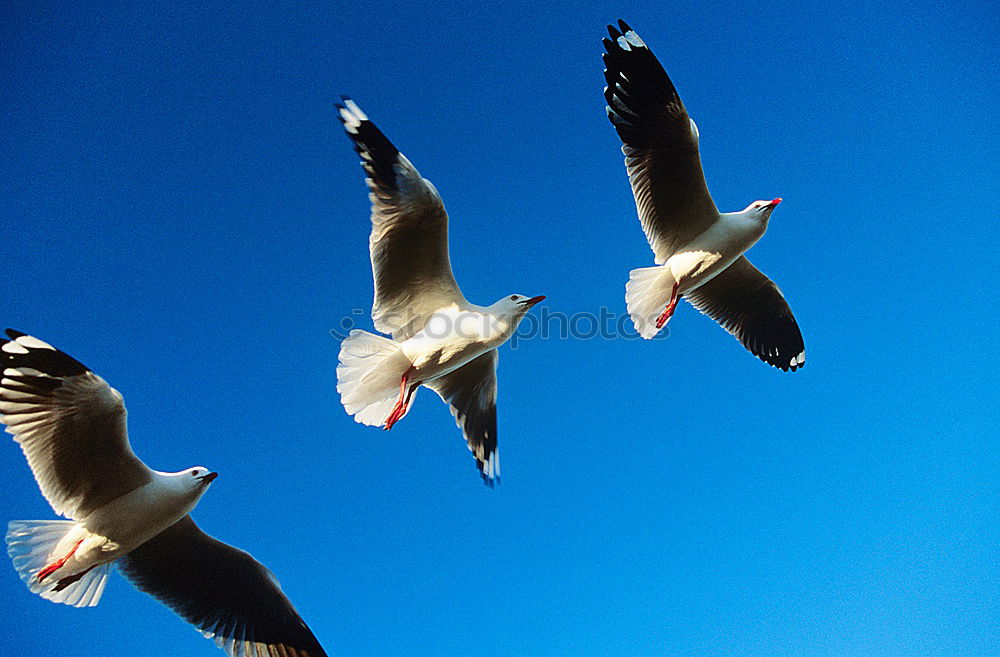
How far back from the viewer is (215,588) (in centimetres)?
559

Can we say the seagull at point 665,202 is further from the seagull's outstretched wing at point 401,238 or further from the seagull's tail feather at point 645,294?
the seagull's outstretched wing at point 401,238

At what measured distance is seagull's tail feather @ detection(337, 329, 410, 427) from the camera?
548 cm

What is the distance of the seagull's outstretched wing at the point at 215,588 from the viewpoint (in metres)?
5.51

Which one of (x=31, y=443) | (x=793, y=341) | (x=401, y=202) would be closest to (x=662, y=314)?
(x=793, y=341)

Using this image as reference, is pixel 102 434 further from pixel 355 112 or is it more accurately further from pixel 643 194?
pixel 643 194

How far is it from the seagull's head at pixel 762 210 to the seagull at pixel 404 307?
2241 mm

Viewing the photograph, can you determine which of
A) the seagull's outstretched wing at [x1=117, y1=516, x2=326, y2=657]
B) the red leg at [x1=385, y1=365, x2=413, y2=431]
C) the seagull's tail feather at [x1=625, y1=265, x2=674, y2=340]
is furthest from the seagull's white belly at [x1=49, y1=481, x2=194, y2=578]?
the seagull's tail feather at [x1=625, y1=265, x2=674, y2=340]

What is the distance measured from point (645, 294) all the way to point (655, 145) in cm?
127

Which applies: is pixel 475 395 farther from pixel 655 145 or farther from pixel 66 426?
pixel 66 426

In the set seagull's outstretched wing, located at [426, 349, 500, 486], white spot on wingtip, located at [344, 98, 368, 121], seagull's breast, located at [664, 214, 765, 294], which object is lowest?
seagull's outstretched wing, located at [426, 349, 500, 486]

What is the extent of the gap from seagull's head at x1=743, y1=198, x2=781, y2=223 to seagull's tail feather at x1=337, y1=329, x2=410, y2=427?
326 centimetres

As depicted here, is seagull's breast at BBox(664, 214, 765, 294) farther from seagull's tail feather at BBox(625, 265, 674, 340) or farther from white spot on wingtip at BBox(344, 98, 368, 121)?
white spot on wingtip at BBox(344, 98, 368, 121)

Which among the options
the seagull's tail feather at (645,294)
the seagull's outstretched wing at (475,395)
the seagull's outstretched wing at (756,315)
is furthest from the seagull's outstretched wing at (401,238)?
the seagull's outstretched wing at (756,315)

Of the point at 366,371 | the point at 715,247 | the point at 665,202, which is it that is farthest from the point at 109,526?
the point at 715,247
